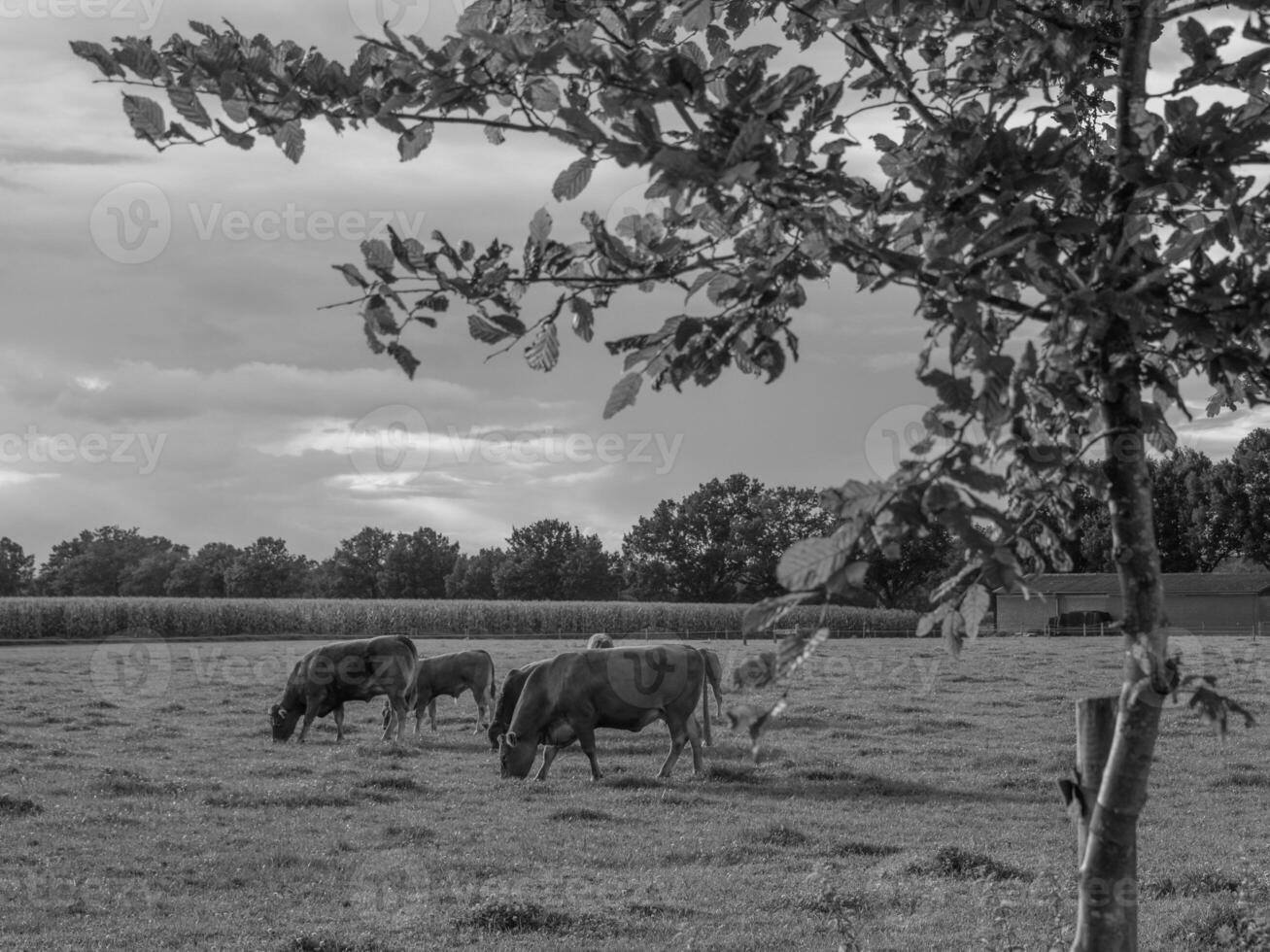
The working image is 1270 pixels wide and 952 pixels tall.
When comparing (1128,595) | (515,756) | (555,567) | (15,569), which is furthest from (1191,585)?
(15,569)

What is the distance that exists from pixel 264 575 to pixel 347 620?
64.9 metres

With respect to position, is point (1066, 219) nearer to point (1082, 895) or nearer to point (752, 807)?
point (1082, 895)

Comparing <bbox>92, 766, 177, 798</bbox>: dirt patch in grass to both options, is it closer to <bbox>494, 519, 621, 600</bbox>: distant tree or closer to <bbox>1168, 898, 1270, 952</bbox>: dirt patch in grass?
<bbox>1168, 898, 1270, 952</bbox>: dirt patch in grass

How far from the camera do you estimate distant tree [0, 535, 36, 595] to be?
154 metres

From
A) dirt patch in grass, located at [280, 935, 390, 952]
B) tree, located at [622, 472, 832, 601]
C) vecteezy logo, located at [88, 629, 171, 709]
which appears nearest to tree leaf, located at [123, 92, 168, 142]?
dirt patch in grass, located at [280, 935, 390, 952]

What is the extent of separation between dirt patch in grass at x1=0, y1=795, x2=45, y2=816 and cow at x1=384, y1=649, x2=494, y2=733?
8927 mm

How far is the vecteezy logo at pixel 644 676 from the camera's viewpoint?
16609mm

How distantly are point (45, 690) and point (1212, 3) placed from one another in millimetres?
28939

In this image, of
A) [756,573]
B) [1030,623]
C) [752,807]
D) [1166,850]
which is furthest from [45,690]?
[756,573]

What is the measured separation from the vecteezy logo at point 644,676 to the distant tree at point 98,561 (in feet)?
444

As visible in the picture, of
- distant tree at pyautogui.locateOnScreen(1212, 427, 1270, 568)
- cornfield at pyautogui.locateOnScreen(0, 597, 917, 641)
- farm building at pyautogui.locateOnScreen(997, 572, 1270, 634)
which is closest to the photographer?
cornfield at pyautogui.locateOnScreen(0, 597, 917, 641)

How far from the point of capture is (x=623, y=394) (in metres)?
3.42

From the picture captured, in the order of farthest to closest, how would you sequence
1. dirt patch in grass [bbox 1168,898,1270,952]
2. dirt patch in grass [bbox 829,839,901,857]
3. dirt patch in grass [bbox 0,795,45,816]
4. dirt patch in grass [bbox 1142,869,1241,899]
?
dirt patch in grass [bbox 0,795,45,816], dirt patch in grass [bbox 829,839,901,857], dirt patch in grass [bbox 1142,869,1241,899], dirt patch in grass [bbox 1168,898,1270,952]

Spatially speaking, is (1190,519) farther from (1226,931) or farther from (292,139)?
(292,139)
